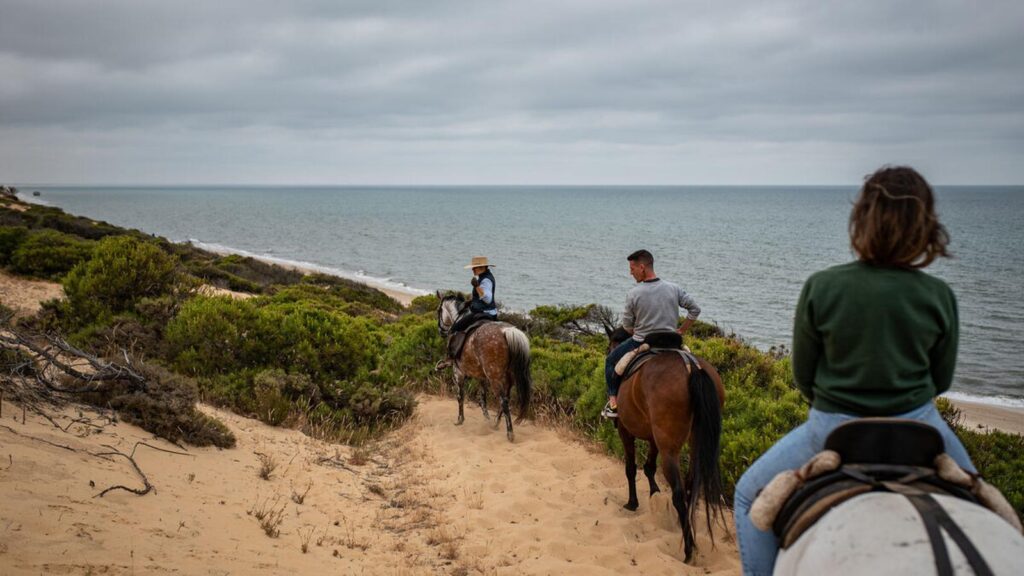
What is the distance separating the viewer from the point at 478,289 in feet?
32.7

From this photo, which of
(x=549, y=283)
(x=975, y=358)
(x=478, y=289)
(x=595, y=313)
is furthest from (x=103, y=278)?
(x=549, y=283)

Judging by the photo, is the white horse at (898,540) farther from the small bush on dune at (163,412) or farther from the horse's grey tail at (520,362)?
the horse's grey tail at (520,362)

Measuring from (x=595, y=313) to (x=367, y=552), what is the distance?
18.0 meters

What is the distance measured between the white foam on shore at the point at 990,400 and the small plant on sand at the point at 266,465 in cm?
1909

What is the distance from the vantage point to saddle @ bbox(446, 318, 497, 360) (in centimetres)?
1021

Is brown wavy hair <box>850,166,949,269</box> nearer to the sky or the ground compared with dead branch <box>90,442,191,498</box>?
nearer to the sky

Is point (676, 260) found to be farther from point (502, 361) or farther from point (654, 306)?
point (654, 306)

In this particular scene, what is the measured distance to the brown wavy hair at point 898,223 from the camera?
259 centimetres

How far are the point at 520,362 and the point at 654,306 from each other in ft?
11.8

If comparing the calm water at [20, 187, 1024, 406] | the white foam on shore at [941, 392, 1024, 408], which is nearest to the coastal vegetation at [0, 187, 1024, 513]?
the white foam on shore at [941, 392, 1024, 408]

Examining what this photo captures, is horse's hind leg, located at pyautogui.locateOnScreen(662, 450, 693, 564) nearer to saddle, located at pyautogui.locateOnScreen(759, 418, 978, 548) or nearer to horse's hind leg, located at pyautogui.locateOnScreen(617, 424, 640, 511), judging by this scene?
horse's hind leg, located at pyautogui.locateOnScreen(617, 424, 640, 511)

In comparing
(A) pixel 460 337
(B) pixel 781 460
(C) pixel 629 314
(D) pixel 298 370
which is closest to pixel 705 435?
(C) pixel 629 314

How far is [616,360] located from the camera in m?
6.82

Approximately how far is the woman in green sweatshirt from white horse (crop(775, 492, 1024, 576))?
451 mm
